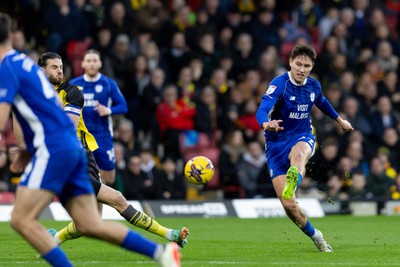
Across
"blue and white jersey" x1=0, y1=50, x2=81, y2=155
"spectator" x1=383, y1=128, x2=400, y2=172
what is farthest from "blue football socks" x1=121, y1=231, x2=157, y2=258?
"spectator" x1=383, y1=128, x2=400, y2=172

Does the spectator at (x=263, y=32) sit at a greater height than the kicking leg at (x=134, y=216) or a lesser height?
greater

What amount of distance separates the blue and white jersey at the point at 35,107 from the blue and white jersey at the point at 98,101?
25.6 feet

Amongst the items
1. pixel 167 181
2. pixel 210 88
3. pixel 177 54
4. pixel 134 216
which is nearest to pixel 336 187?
pixel 210 88

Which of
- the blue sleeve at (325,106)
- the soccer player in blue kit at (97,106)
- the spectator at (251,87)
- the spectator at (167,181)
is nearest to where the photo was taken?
the blue sleeve at (325,106)

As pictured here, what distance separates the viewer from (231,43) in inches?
899

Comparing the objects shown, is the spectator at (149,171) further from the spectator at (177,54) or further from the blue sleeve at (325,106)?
the blue sleeve at (325,106)

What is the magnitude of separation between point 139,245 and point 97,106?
794cm

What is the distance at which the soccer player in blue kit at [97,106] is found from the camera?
15500mm

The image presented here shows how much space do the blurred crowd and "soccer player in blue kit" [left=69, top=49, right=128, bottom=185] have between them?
3357 millimetres

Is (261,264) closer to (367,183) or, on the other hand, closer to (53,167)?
(53,167)

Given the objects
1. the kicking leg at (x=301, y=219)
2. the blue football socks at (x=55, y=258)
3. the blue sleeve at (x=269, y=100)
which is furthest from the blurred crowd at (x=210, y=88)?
the blue football socks at (x=55, y=258)

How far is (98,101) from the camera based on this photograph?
617 inches

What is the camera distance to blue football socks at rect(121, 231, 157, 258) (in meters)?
7.62

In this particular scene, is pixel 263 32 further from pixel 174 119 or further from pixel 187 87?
pixel 174 119
